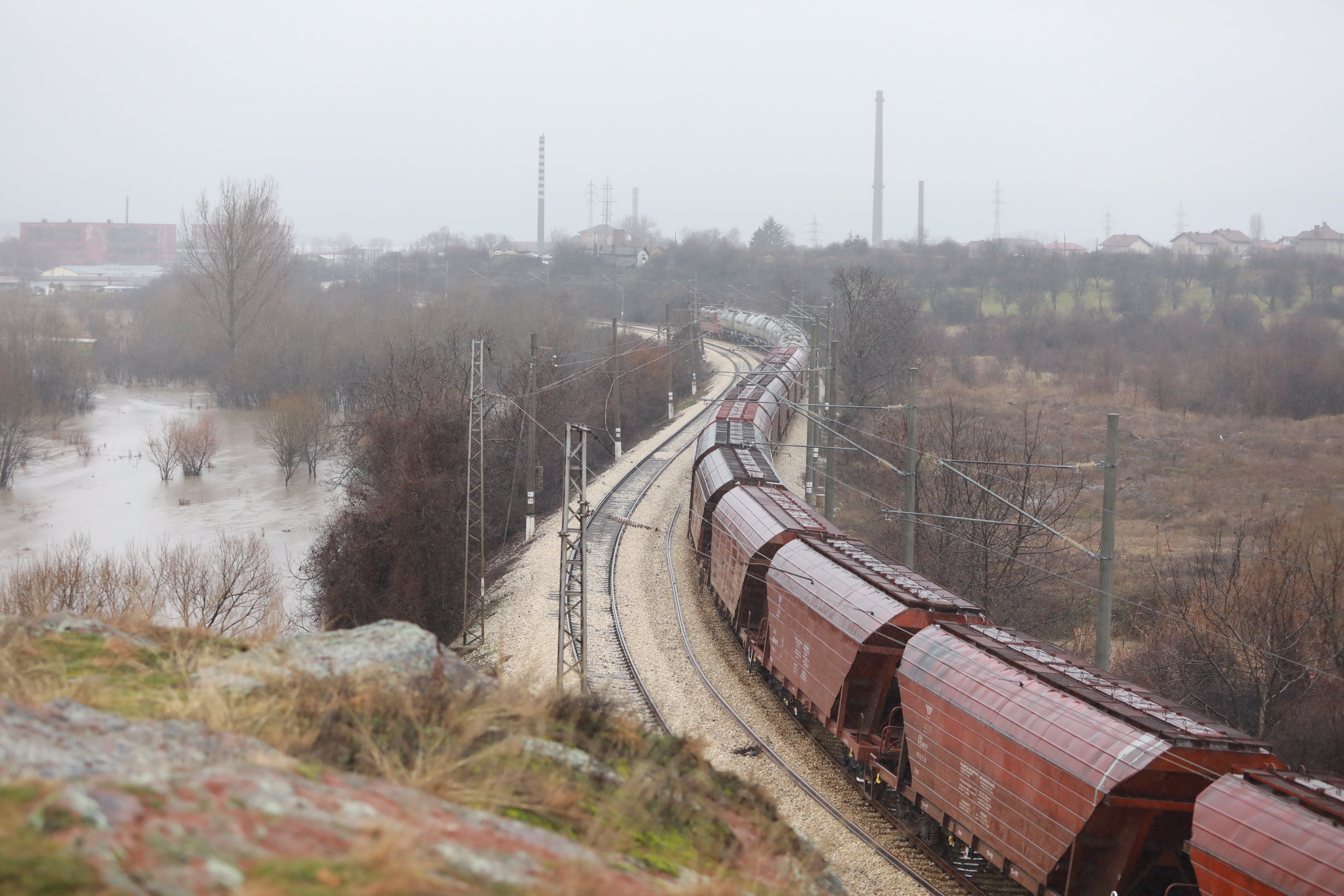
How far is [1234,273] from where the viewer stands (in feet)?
364

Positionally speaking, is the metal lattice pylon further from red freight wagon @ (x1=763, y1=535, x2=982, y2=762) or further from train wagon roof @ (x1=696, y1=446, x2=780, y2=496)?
train wagon roof @ (x1=696, y1=446, x2=780, y2=496)

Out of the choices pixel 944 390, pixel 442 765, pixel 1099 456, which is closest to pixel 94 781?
pixel 442 765

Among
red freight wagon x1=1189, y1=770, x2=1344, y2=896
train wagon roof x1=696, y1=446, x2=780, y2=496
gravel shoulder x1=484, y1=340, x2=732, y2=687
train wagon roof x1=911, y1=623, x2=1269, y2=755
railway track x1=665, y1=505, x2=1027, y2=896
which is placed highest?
train wagon roof x1=696, y1=446, x2=780, y2=496

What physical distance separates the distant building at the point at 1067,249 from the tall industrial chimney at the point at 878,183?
3089 cm

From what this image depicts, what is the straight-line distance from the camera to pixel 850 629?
1565 centimetres

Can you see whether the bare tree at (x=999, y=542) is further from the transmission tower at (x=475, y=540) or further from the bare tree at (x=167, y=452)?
the bare tree at (x=167, y=452)

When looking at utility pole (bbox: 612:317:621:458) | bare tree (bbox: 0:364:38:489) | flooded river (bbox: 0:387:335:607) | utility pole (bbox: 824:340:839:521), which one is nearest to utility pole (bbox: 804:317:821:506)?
utility pole (bbox: 824:340:839:521)

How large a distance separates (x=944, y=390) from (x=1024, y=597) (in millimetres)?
37764

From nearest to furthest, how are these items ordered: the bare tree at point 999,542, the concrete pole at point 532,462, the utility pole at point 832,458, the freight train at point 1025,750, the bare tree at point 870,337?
the freight train at point 1025,750 → the bare tree at point 999,542 → the utility pole at point 832,458 → the concrete pole at point 532,462 → the bare tree at point 870,337

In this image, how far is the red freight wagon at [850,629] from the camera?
49.8ft

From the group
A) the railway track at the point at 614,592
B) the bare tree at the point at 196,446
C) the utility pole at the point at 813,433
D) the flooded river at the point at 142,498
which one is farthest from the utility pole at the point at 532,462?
the bare tree at the point at 196,446

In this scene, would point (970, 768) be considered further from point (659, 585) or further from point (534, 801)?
point (659, 585)

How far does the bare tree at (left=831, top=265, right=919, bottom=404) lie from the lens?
55844 millimetres

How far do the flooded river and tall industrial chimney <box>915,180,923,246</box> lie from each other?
130339 mm
